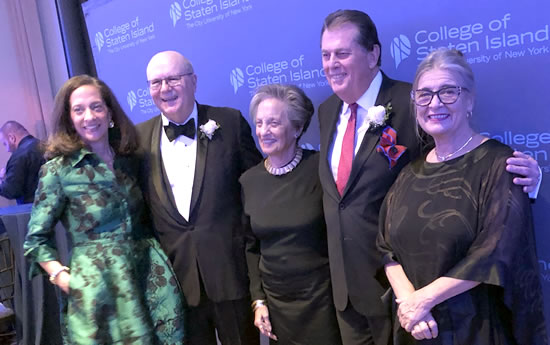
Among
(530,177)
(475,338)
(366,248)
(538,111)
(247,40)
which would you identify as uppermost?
(247,40)

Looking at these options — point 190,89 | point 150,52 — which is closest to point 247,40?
point 190,89

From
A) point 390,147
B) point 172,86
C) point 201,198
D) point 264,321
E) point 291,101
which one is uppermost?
point 172,86

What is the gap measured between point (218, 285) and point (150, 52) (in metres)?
2.14

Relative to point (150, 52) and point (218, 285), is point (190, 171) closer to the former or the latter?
point (218, 285)

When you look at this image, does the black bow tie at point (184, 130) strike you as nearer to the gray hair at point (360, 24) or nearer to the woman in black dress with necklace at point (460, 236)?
the gray hair at point (360, 24)

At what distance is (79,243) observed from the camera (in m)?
2.10

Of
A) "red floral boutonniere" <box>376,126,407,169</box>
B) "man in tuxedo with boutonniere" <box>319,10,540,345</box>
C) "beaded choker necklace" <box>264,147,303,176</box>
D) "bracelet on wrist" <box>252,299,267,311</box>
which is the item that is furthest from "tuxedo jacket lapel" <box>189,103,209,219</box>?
"red floral boutonniere" <box>376,126,407,169</box>

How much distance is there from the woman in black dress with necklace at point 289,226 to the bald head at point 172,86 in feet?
1.28

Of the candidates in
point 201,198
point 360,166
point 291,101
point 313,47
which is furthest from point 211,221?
point 313,47

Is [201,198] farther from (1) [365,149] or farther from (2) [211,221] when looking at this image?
(1) [365,149]

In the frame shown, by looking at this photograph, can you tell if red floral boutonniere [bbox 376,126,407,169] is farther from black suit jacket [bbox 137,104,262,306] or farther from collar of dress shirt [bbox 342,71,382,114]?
black suit jacket [bbox 137,104,262,306]

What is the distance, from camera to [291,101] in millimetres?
1952

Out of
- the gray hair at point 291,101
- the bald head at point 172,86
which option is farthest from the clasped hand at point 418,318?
the bald head at point 172,86

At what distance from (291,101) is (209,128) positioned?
0.44 metres
